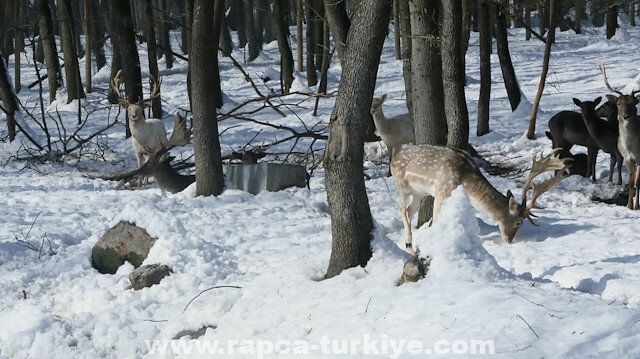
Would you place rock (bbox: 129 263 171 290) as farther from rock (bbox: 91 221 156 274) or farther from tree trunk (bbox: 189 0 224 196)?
tree trunk (bbox: 189 0 224 196)

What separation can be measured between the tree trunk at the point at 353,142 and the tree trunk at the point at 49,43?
45.5 feet

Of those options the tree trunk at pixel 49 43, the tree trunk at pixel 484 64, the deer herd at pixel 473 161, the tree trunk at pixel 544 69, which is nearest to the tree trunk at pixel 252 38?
the tree trunk at pixel 49 43

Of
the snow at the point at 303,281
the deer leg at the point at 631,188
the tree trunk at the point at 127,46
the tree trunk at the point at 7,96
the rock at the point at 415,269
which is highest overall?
the tree trunk at the point at 127,46

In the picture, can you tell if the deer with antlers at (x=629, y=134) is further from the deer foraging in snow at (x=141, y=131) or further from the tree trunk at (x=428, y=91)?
the deer foraging in snow at (x=141, y=131)

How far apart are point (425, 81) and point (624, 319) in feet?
17.0

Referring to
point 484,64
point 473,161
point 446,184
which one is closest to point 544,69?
point 484,64

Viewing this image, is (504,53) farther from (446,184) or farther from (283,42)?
(446,184)

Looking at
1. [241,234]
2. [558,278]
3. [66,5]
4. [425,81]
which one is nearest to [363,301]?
[558,278]

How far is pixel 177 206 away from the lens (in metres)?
10.6

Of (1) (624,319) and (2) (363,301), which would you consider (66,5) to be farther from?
(1) (624,319)

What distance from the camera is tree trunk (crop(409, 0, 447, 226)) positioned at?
9555mm

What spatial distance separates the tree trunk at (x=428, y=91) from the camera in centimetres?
955

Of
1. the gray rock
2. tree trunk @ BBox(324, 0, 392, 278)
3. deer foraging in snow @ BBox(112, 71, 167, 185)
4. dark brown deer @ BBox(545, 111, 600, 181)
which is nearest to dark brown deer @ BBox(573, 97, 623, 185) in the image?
dark brown deer @ BBox(545, 111, 600, 181)

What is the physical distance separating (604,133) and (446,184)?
605 cm
